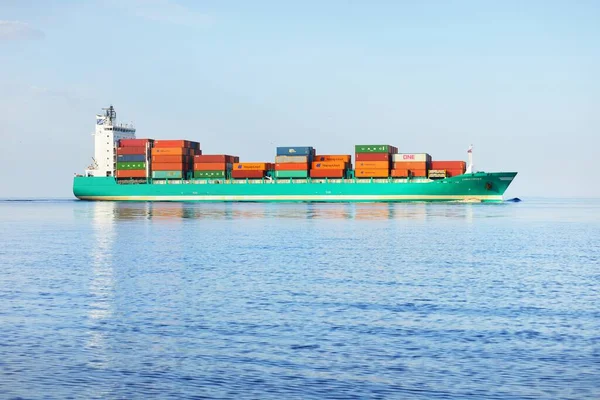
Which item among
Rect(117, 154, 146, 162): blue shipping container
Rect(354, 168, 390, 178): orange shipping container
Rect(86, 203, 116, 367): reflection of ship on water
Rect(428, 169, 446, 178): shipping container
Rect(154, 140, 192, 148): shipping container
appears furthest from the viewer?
Rect(117, 154, 146, 162): blue shipping container

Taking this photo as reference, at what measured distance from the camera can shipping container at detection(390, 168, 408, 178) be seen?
10506 centimetres

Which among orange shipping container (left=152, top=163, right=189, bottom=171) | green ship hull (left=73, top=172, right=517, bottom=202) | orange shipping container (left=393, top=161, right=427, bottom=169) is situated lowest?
green ship hull (left=73, top=172, right=517, bottom=202)

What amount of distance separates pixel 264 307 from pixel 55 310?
5747 millimetres

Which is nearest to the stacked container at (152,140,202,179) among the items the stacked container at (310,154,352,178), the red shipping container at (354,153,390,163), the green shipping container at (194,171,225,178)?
the green shipping container at (194,171,225,178)

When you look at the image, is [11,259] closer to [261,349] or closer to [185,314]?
[185,314]

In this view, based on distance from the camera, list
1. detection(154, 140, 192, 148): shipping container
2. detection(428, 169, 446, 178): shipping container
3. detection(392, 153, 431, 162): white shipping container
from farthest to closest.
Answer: detection(154, 140, 192, 148): shipping container
detection(428, 169, 446, 178): shipping container
detection(392, 153, 431, 162): white shipping container

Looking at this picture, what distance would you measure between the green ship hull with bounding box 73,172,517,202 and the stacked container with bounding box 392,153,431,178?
1.05m

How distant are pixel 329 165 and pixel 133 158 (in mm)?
36010

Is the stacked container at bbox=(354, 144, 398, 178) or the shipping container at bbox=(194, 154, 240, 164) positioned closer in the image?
the stacked container at bbox=(354, 144, 398, 178)

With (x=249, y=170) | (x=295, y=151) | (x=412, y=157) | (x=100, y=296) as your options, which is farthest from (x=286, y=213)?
(x=100, y=296)

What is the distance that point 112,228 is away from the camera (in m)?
54.8

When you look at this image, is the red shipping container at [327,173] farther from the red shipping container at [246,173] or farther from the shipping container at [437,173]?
the shipping container at [437,173]

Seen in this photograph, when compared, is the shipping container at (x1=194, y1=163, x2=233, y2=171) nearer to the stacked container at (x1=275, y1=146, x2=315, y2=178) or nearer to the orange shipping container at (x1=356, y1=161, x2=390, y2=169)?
the stacked container at (x1=275, y1=146, x2=315, y2=178)

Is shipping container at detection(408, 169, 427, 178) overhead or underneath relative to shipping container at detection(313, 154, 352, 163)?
underneath
